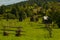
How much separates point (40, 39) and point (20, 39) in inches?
178

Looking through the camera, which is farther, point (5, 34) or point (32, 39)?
point (5, 34)

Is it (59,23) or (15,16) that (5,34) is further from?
(15,16)

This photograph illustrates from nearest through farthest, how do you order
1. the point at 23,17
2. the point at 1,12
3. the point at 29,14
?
the point at 23,17 → the point at 29,14 → the point at 1,12

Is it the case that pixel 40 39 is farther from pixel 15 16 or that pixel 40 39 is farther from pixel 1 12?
pixel 1 12

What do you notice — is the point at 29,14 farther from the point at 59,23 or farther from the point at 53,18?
the point at 59,23

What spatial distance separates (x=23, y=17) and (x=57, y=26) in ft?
110

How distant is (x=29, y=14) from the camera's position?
382 ft

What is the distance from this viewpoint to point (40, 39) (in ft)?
157

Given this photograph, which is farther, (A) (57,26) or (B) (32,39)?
(A) (57,26)

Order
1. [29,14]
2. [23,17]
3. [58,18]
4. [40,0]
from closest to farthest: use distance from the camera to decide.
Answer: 1. [58,18]
2. [23,17]
3. [29,14]
4. [40,0]

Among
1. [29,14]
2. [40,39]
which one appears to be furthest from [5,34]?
[29,14]

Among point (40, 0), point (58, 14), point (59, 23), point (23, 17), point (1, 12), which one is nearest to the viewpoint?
point (59, 23)

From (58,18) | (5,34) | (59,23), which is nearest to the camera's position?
(5,34)

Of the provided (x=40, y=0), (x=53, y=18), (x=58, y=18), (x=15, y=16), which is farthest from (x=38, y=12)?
(x=40, y=0)
